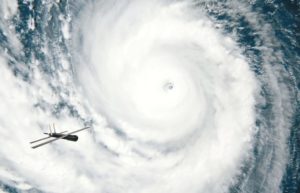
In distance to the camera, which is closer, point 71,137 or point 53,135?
point 71,137
